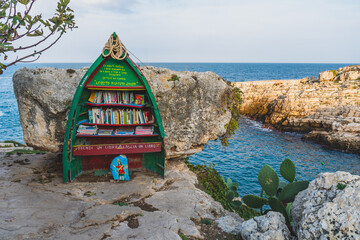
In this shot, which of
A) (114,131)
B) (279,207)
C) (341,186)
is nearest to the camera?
(341,186)

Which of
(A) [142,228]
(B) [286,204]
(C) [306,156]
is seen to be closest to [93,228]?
(A) [142,228]

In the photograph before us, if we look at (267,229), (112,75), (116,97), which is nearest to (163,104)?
(116,97)

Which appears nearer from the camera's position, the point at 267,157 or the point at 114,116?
the point at 114,116

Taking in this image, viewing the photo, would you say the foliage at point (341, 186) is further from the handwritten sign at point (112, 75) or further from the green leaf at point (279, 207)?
the handwritten sign at point (112, 75)

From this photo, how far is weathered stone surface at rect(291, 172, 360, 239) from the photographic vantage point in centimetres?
404

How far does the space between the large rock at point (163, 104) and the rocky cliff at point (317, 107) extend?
676 inches

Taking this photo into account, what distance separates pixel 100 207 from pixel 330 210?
542 centimetres

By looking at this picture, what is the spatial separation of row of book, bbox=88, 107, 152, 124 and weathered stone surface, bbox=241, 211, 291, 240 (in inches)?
200

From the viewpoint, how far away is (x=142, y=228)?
5754 mm

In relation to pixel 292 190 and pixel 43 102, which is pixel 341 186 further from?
pixel 43 102

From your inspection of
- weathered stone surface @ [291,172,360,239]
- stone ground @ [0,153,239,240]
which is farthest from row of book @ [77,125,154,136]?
weathered stone surface @ [291,172,360,239]

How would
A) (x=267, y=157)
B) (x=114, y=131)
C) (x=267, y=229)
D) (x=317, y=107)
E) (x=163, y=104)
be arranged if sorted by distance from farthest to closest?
(x=317, y=107) → (x=267, y=157) → (x=163, y=104) → (x=114, y=131) → (x=267, y=229)

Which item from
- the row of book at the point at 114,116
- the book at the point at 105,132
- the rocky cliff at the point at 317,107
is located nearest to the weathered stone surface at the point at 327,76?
the rocky cliff at the point at 317,107

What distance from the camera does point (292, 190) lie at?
19.8ft
